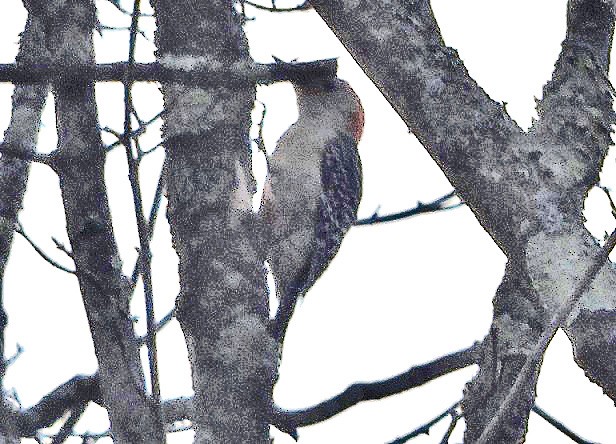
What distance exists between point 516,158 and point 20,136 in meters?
3.15

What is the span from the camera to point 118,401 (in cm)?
331

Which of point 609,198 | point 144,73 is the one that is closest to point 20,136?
point 144,73

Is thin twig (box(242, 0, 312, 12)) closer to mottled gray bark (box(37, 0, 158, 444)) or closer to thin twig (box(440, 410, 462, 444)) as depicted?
mottled gray bark (box(37, 0, 158, 444))

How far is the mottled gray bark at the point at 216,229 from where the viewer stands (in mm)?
3568

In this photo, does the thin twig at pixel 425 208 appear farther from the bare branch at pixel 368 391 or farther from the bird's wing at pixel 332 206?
the bird's wing at pixel 332 206

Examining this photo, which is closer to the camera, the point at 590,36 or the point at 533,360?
the point at 533,360

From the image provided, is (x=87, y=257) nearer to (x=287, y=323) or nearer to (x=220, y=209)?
(x=220, y=209)

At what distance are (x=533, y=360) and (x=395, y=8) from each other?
1.23 m

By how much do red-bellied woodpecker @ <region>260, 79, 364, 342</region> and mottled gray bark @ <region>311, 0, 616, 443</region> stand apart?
3093 mm

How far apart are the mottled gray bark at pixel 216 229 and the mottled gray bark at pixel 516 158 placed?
78 centimetres

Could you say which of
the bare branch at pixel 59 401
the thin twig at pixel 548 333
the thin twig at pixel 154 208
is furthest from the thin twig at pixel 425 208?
the thin twig at pixel 548 333

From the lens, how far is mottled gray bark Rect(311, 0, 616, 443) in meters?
2.81

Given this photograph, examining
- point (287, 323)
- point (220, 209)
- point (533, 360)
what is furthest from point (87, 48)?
point (533, 360)

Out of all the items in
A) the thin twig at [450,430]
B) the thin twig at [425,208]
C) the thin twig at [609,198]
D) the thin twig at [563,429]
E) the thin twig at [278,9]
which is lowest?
the thin twig at [450,430]
